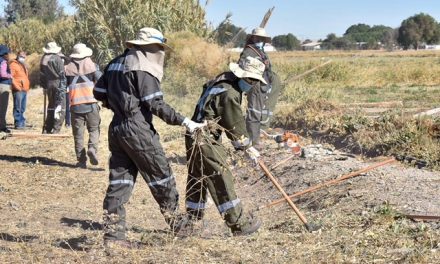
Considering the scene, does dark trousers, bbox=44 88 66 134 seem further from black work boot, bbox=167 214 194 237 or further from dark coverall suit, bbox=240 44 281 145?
black work boot, bbox=167 214 194 237

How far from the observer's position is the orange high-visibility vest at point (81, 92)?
8930 mm

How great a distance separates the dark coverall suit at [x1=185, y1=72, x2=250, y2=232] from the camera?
5.57 m

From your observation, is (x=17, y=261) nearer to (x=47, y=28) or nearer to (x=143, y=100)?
(x=143, y=100)

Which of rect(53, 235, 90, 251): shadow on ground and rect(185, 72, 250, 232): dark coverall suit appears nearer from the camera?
rect(53, 235, 90, 251): shadow on ground

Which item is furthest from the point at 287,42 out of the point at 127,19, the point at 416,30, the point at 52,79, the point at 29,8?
the point at 52,79

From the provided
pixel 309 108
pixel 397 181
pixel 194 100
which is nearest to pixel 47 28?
pixel 194 100

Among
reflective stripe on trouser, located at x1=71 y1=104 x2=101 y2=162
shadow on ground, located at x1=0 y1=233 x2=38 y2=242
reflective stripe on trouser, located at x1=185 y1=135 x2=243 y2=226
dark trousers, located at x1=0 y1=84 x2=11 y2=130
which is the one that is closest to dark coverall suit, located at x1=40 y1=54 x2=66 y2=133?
dark trousers, located at x1=0 y1=84 x2=11 y2=130

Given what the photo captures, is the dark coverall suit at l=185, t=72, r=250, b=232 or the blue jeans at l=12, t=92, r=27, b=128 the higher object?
the dark coverall suit at l=185, t=72, r=250, b=232

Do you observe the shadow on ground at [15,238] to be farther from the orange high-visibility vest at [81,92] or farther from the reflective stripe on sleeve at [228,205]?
the orange high-visibility vest at [81,92]

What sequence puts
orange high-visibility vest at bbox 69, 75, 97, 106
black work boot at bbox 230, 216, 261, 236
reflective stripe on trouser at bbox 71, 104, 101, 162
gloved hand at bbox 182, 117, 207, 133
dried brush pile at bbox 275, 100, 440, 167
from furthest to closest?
reflective stripe on trouser at bbox 71, 104, 101, 162, orange high-visibility vest at bbox 69, 75, 97, 106, dried brush pile at bbox 275, 100, 440, 167, black work boot at bbox 230, 216, 261, 236, gloved hand at bbox 182, 117, 207, 133

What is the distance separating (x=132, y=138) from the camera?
529 centimetres

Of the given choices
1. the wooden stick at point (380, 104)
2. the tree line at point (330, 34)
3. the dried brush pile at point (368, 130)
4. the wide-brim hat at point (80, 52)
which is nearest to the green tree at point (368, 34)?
the tree line at point (330, 34)

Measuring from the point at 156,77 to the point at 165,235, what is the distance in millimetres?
1297

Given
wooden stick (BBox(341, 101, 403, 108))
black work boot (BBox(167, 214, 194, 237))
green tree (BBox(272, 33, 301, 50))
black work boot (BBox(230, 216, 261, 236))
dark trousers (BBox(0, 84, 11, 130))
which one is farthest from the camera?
green tree (BBox(272, 33, 301, 50))
